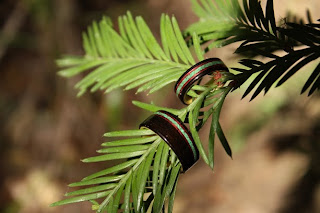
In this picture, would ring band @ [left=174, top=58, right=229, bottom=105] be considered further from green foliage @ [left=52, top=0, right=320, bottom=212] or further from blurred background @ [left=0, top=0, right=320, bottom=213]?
blurred background @ [left=0, top=0, right=320, bottom=213]

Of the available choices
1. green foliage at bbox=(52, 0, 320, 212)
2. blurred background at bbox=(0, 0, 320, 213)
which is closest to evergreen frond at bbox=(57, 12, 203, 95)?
green foliage at bbox=(52, 0, 320, 212)

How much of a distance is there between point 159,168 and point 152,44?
0.23 metres

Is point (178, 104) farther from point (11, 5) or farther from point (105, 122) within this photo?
point (11, 5)

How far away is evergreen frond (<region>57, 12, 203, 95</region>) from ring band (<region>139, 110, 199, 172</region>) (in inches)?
2.9

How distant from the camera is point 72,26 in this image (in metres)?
2.01

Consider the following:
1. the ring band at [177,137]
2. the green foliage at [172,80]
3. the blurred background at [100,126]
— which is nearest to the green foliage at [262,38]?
the green foliage at [172,80]

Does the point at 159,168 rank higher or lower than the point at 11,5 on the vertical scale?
lower

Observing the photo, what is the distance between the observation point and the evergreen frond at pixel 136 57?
54 cm

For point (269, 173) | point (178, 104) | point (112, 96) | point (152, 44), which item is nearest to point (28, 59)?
point (112, 96)

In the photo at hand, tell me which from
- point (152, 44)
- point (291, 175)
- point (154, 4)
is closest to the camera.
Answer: point (152, 44)

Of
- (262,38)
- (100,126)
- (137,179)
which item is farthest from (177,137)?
(100,126)

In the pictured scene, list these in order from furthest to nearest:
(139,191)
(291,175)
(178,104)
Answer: (178,104), (291,175), (139,191)

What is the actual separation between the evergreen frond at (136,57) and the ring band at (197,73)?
5 centimetres

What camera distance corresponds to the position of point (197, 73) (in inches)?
17.7
